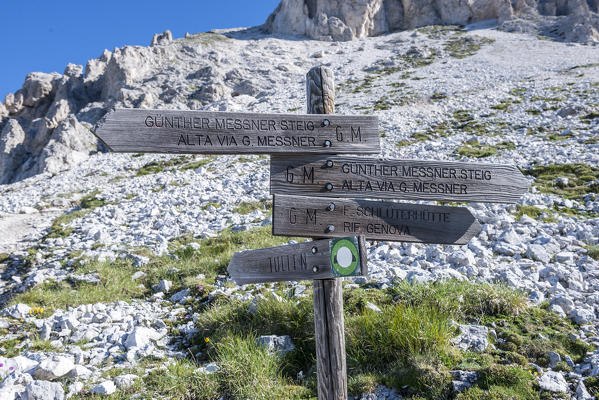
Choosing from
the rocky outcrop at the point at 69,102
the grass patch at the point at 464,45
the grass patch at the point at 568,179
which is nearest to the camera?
the grass patch at the point at 568,179

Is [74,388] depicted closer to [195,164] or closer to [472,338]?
[472,338]

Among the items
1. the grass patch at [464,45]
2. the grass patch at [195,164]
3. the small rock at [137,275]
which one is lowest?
the small rock at [137,275]

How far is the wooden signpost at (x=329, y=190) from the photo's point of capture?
9.71ft

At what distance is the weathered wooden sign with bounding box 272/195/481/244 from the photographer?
305cm

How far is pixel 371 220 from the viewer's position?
3143mm

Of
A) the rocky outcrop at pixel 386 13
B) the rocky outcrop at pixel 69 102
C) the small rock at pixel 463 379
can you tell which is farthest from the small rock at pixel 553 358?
the rocky outcrop at pixel 386 13

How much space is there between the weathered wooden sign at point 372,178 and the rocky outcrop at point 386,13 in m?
80.9

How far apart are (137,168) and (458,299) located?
23914mm

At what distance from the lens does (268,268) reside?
321 centimetres

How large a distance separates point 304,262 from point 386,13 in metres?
96.6

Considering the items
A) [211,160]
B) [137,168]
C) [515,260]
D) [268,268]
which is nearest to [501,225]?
[515,260]

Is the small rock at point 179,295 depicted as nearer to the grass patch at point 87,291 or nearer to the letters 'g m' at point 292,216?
the grass patch at point 87,291

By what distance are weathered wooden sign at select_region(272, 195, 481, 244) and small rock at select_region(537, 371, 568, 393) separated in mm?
1717

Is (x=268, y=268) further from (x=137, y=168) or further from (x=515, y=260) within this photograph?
(x=137, y=168)
